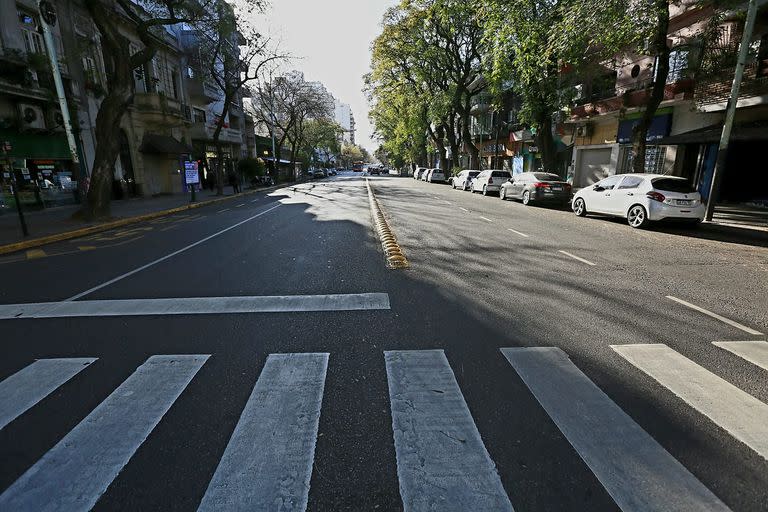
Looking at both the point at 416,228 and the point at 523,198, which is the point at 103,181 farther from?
the point at 523,198

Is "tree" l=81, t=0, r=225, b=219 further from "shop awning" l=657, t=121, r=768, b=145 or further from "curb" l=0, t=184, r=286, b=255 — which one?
"shop awning" l=657, t=121, r=768, b=145

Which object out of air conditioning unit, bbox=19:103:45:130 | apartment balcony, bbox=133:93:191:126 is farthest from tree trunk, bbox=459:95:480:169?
air conditioning unit, bbox=19:103:45:130

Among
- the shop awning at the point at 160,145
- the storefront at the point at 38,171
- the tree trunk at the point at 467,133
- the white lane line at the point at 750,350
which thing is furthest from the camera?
the tree trunk at the point at 467,133

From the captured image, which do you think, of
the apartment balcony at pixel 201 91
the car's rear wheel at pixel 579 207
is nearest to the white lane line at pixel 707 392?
the car's rear wheel at pixel 579 207

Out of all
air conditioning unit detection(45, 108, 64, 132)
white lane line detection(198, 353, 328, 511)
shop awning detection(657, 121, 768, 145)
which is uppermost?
air conditioning unit detection(45, 108, 64, 132)

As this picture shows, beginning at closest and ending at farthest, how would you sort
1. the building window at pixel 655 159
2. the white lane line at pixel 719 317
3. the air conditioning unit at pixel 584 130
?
1. the white lane line at pixel 719 317
2. the building window at pixel 655 159
3. the air conditioning unit at pixel 584 130

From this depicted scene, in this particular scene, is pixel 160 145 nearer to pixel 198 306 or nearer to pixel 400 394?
pixel 198 306

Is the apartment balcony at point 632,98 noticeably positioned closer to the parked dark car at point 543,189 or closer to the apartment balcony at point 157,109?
the parked dark car at point 543,189

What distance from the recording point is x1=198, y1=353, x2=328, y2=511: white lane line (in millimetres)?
2008

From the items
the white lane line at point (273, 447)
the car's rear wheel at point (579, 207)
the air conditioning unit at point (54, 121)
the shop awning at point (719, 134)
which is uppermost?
the air conditioning unit at point (54, 121)

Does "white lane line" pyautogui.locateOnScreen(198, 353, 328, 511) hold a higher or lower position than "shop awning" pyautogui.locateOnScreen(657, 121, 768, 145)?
lower

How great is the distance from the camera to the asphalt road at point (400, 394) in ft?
6.84

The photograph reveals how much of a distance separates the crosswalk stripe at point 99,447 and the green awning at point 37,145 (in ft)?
58.4

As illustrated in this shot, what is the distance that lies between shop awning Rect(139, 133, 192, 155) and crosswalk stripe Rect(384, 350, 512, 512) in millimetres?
25111
